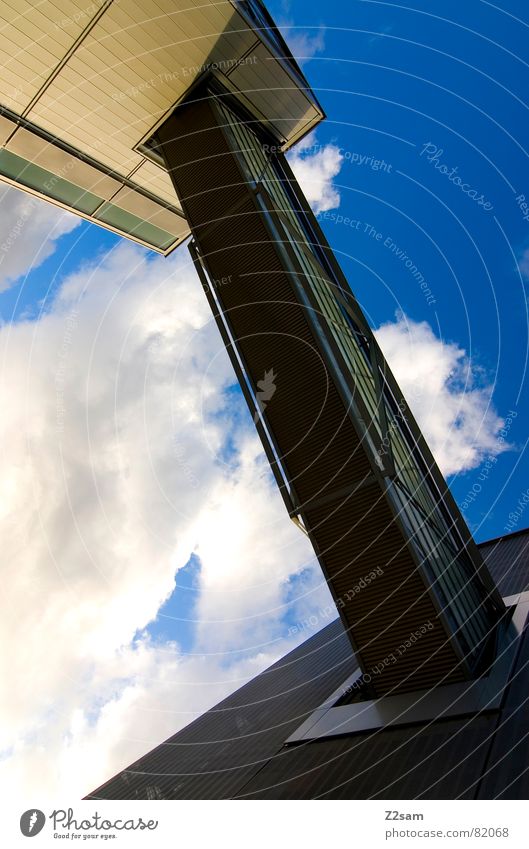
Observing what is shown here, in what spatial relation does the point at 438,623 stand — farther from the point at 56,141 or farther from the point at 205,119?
the point at 56,141

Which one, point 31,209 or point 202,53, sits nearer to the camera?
point 202,53

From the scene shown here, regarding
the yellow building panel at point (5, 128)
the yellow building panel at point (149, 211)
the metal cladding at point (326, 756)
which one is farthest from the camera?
the yellow building panel at point (149, 211)

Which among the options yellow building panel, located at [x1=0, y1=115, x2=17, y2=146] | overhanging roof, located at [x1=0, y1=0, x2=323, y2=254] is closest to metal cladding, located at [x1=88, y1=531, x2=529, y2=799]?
overhanging roof, located at [x1=0, y1=0, x2=323, y2=254]

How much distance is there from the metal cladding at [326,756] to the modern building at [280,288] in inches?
24.2

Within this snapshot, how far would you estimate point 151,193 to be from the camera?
1922cm

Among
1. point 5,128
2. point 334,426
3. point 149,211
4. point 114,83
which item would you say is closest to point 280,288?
point 334,426

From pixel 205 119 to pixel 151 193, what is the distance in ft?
17.4

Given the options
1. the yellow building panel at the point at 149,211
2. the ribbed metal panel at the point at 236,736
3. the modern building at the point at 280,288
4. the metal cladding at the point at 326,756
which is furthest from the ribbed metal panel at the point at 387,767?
the yellow building panel at the point at 149,211

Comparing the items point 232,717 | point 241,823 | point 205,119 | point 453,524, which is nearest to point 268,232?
point 205,119

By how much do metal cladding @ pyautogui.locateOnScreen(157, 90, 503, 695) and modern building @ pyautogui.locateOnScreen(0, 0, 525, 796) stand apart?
4cm

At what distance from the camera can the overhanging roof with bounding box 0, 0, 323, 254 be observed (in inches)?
516

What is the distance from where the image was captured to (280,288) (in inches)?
465

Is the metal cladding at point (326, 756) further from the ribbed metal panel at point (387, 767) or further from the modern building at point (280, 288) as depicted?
the modern building at point (280, 288)

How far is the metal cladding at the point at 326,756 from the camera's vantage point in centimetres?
585
